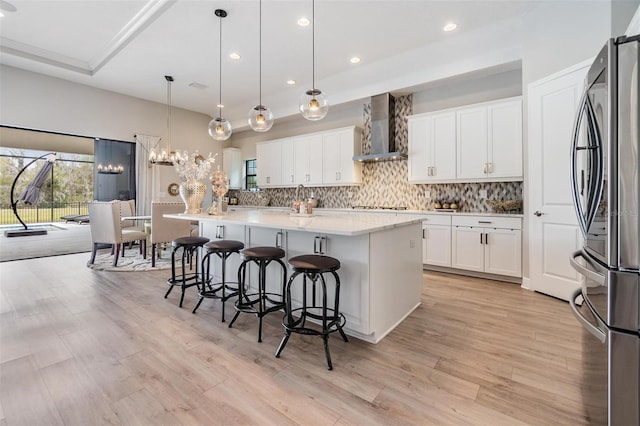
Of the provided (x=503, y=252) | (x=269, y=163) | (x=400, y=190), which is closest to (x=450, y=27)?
(x=400, y=190)

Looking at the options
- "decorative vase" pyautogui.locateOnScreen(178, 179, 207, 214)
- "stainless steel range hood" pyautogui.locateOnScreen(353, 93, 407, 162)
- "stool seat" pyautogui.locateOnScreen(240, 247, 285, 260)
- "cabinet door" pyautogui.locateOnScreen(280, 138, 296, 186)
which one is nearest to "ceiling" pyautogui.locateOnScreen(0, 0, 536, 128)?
"stainless steel range hood" pyautogui.locateOnScreen(353, 93, 407, 162)

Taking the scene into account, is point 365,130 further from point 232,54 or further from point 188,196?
point 188,196

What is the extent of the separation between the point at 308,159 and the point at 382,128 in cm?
179

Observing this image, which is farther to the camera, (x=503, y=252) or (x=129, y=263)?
(x=129, y=263)

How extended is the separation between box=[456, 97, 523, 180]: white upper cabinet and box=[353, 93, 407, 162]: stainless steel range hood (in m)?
0.98

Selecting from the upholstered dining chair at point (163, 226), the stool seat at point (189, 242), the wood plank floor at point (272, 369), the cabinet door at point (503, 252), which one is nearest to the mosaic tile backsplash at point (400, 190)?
the cabinet door at point (503, 252)

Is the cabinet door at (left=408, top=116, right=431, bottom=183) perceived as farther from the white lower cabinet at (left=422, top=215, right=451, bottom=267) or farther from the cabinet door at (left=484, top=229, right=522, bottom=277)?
the cabinet door at (left=484, top=229, right=522, bottom=277)

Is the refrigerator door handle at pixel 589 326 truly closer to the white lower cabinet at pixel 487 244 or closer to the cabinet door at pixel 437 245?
the white lower cabinet at pixel 487 244

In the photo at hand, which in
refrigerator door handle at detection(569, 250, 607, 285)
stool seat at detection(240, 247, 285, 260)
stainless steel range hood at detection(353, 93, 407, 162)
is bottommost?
stool seat at detection(240, 247, 285, 260)

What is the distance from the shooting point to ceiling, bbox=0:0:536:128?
3404 millimetres

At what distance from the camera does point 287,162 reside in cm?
660

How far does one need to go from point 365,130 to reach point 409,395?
495 centimetres

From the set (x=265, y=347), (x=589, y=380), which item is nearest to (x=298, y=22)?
(x=265, y=347)

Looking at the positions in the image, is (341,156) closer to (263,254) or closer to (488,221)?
(488,221)
